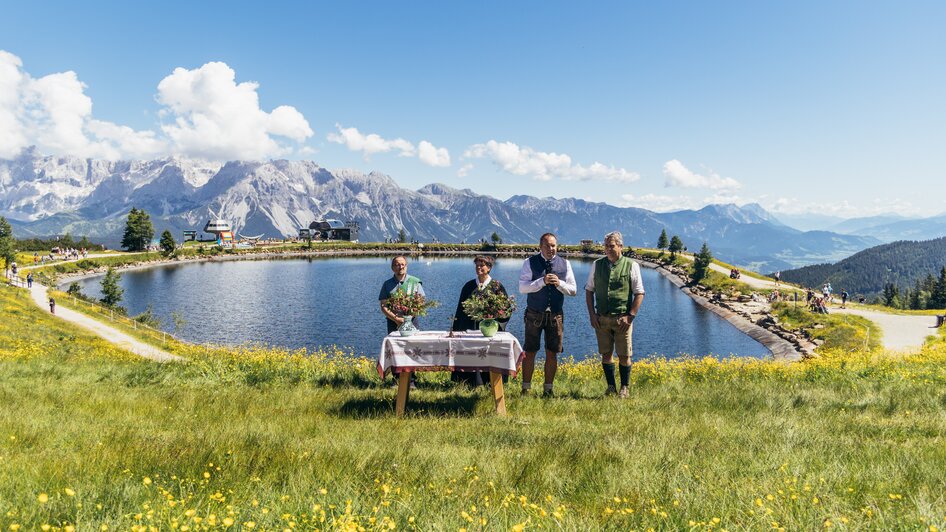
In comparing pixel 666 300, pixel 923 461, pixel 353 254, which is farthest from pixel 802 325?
pixel 353 254

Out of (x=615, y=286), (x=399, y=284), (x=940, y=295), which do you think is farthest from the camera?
(x=940, y=295)

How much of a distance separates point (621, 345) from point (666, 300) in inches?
2983

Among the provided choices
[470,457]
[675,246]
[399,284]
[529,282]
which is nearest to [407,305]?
[399,284]

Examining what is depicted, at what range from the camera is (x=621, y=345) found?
32.6 feet

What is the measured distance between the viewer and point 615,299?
9.68 meters

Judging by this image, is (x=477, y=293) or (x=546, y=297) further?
(x=546, y=297)

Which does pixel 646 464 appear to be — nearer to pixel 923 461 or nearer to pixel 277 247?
pixel 923 461

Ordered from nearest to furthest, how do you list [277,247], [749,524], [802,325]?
1. [749,524]
2. [802,325]
3. [277,247]

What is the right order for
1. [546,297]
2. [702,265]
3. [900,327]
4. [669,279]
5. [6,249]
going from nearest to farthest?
[546,297]
[900,327]
[6,249]
[702,265]
[669,279]

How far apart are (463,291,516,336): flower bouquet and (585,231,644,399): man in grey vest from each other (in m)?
1.72

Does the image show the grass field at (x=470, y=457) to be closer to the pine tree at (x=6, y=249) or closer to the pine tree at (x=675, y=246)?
the pine tree at (x=6, y=249)

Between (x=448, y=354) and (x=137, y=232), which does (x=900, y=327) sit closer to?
(x=448, y=354)

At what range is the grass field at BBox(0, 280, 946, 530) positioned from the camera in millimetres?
3469

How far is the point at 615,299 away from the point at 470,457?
5.45 m
